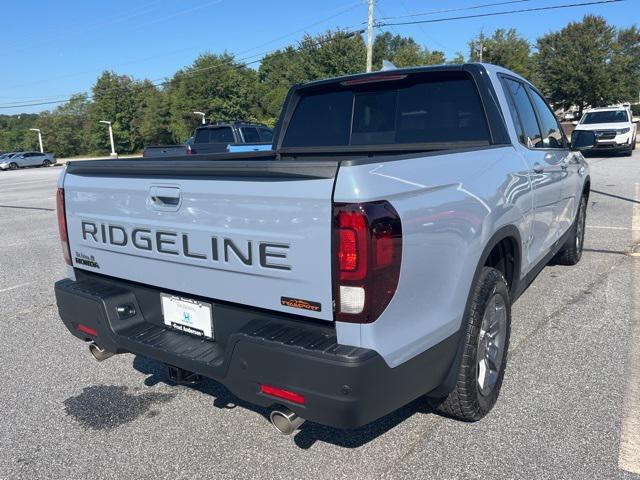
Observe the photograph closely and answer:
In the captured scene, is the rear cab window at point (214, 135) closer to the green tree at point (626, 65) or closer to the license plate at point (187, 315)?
the license plate at point (187, 315)

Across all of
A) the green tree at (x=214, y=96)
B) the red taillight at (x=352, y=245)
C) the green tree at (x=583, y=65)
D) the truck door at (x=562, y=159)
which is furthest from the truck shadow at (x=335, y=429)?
the green tree at (x=214, y=96)

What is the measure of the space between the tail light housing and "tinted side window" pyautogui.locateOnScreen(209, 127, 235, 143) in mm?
15400

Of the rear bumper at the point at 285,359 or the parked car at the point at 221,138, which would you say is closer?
the rear bumper at the point at 285,359

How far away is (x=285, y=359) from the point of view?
83.0 inches

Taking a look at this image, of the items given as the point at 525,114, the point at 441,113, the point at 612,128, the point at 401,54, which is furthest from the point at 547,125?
the point at 401,54

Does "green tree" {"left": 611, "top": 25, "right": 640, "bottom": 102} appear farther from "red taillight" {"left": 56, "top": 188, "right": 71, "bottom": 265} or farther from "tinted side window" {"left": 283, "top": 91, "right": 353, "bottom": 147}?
"red taillight" {"left": 56, "top": 188, "right": 71, "bottom": 265}

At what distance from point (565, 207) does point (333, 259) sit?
3.58 metres

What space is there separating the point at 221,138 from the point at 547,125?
1384cm

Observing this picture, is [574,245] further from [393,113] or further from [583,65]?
[583,65]

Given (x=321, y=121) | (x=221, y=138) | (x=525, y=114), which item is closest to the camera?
(x=525, y=114)

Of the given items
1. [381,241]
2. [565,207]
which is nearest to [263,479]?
[381,241]

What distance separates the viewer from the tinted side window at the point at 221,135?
17.0 m

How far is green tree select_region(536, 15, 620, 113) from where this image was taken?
4784cm

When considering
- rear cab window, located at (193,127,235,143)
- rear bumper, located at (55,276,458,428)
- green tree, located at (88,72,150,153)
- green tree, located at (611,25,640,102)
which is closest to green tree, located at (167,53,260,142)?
green tree, located at (88,72,150,153)
